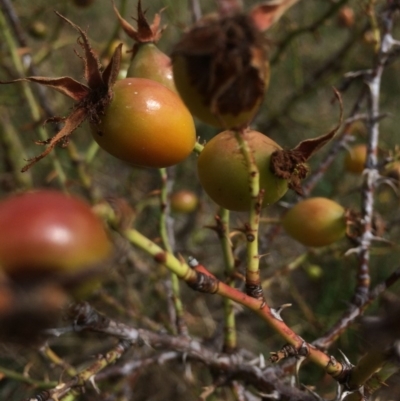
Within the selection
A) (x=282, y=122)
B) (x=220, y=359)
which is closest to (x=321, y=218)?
(x=220, y=359)

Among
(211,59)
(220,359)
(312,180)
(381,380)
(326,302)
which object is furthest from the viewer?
(326,302)

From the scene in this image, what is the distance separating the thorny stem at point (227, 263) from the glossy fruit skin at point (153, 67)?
33cm

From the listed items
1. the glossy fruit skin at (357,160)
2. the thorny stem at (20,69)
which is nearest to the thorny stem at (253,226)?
the thorny stem at (20,69)

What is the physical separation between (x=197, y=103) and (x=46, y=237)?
1.06 feet

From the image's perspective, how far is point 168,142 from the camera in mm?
947

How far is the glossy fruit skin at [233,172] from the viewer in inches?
37.2

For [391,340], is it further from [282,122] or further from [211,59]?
[282,122]

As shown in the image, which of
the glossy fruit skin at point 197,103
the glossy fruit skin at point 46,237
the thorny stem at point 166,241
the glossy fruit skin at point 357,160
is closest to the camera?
the glossy fruit skin at point 46,237

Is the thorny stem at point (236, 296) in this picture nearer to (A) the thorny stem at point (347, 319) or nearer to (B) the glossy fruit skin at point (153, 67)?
(A) the thorny stem at point (347, 319)

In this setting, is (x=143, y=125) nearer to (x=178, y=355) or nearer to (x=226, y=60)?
(x=226, y=60)

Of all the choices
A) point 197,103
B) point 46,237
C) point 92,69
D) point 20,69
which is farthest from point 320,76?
point 46,237

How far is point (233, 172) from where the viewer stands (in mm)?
944

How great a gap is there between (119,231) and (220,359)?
0.72 metres

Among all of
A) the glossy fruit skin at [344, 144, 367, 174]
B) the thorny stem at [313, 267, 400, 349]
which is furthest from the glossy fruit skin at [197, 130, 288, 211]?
the glossy fruit skin at [344, 144, 367, 174]
